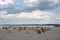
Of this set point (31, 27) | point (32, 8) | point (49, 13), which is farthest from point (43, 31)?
point (32, 8)

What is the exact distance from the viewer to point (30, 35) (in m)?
1.92

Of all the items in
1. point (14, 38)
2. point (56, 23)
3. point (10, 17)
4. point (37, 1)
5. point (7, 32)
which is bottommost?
point (14, 38)

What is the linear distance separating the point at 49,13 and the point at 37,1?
0.33m

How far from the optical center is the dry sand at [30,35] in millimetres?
1881

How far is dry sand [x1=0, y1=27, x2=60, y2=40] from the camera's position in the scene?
1881mm

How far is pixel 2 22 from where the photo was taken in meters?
1.90

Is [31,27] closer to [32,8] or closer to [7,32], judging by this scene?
[32,8]

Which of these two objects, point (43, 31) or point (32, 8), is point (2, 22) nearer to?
point (32, 8)

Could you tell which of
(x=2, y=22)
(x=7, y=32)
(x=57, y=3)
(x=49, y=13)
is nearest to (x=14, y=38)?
(x=7, y=32)

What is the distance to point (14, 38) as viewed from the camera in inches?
75.9

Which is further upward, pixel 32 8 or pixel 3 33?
pixel 32 8

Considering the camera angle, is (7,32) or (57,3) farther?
(7,32)

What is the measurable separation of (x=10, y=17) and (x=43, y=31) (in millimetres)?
710

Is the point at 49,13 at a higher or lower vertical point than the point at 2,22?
higher
